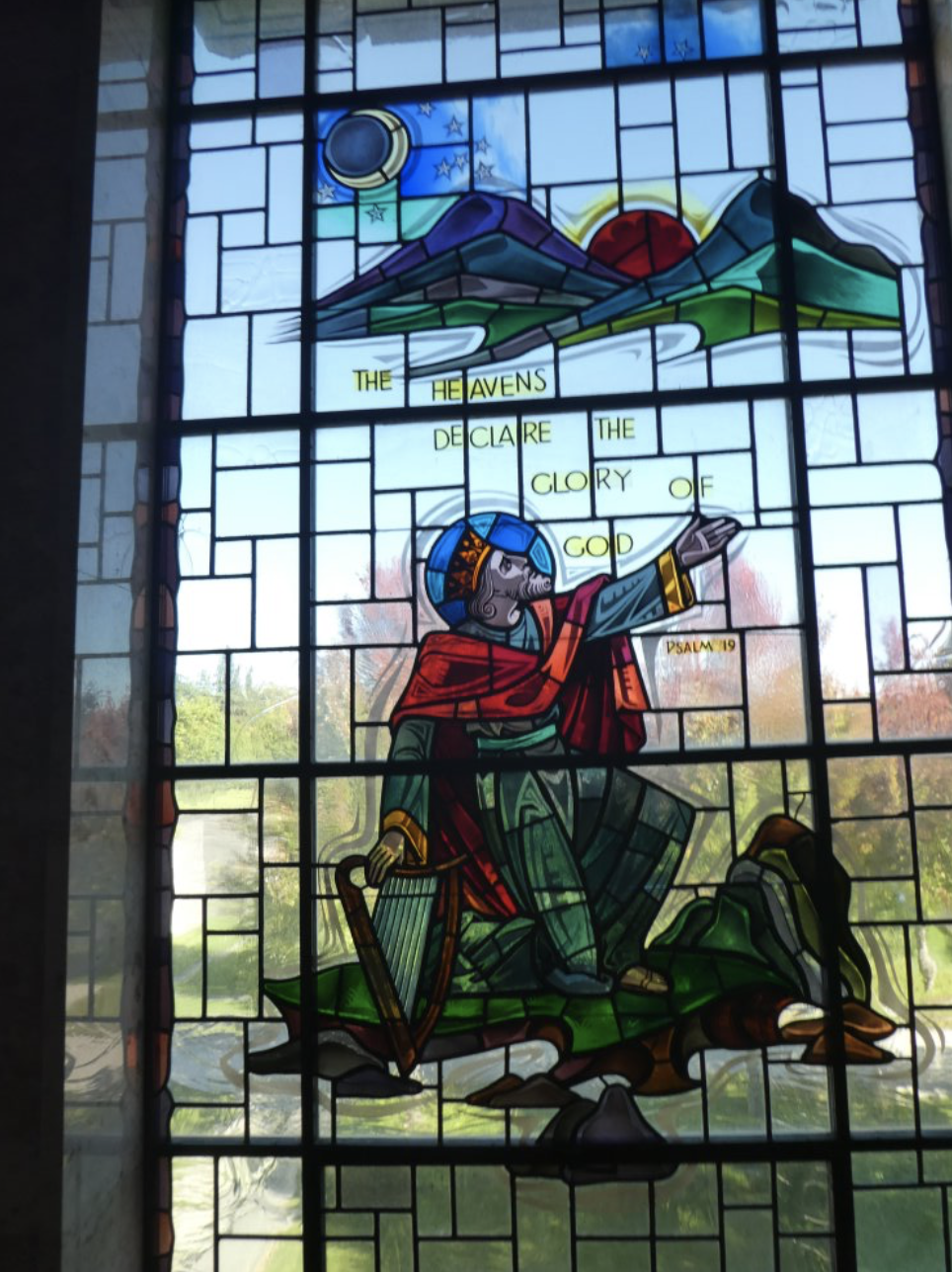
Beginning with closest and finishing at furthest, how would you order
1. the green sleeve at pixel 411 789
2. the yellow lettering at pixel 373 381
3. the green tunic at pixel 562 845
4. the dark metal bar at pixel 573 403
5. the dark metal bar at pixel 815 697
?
the dark metal bar at pixel 815 697 < the green tunic at pixel 562 845 < the green sleeve at pixel 411 789 < the dark metal bar at pixel 573 403 < the yellow lettering at pixel 373 381

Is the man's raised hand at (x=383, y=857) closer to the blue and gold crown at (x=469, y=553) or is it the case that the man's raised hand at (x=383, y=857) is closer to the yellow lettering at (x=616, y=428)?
the blue and gold crown at (x=469, y=553)

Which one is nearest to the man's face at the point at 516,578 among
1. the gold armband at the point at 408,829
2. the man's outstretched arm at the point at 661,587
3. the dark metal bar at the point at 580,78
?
the man's outstretched arm at the point at 661,587

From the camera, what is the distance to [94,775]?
3.15 m

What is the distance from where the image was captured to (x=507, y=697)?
339 centimetres

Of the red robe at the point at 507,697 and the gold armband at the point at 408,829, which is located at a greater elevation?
the red robe at the point at 507,697

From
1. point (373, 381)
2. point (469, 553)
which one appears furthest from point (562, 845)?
point (373, 381)

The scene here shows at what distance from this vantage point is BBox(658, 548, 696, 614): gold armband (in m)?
3.39

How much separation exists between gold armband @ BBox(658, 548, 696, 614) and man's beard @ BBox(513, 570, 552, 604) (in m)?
0.33

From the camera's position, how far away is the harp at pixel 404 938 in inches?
129

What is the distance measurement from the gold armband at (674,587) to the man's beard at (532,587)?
327 mm

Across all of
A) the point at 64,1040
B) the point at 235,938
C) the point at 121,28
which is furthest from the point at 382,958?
the point at 121,28

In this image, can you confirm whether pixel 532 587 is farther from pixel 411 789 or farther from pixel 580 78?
pixel 580 78

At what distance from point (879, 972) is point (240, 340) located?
261 cm

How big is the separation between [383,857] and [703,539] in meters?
1.29
